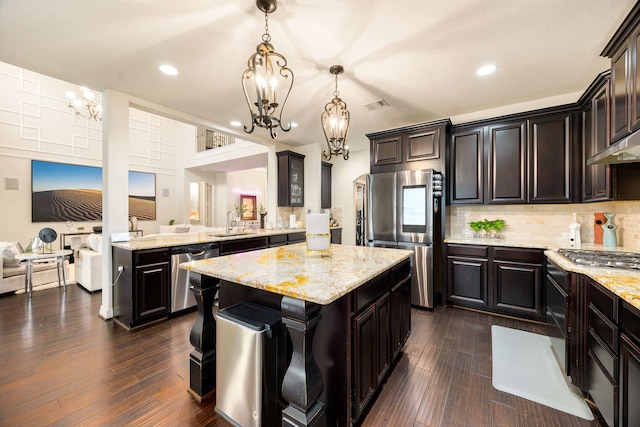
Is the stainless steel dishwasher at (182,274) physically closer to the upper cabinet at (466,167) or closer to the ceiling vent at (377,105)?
the ceiling vent at (377,105)

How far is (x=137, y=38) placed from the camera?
2.12 m

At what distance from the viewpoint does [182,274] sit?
10.2ft

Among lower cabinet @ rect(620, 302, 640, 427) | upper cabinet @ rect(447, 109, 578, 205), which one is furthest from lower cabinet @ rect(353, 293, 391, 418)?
upper cabinet @ rect(447, 109, 578, 205)

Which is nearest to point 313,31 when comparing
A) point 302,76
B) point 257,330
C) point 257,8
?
point 257,8

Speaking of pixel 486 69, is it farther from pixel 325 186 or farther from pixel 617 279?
pixel 325 186

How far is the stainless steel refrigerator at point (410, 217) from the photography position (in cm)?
331

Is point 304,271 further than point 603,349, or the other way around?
point 304,271

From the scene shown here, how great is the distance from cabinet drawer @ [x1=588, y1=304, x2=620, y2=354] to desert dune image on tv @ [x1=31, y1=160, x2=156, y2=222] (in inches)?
375

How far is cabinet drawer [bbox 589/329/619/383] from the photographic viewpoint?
4.35ft

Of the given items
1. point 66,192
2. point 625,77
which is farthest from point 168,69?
point 66,192

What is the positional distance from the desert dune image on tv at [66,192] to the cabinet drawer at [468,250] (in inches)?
339

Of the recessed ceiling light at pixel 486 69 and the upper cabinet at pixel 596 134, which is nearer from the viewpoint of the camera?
the upper cabinet at pixel 596 134

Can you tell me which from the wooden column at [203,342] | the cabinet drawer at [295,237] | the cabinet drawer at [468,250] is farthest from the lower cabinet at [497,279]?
the wooden column at [203,342]

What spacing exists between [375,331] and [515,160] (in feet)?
9.97
